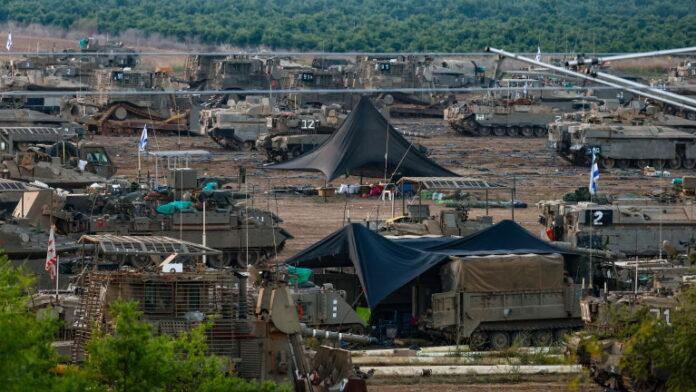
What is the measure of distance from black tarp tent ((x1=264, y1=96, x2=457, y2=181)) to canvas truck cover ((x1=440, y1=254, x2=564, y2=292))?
14.0 meters

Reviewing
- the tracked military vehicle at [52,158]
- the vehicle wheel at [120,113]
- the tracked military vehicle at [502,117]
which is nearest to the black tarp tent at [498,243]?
the tracked military vehicle at [52,158]

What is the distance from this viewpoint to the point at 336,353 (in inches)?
945

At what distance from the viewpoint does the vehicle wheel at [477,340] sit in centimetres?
2975

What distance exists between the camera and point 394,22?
119688 millimetres

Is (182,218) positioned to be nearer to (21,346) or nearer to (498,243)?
(498,243)

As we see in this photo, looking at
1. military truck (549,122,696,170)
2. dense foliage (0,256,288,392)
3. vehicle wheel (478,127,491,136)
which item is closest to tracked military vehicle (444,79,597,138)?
Result: vehicle wheel (478,127,491,136)

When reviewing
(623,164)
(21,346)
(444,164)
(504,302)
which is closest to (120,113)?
(444,164)

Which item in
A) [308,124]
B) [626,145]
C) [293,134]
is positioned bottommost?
[626,145]

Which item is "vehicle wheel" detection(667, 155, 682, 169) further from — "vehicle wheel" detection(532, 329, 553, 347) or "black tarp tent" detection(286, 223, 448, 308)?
"vehicle wheel" detection(532, 329, 553, 347)

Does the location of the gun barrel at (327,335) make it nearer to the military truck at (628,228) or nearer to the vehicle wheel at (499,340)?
the vehicle wheel at (499,340)

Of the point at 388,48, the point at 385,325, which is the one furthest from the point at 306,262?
the point at 388,48

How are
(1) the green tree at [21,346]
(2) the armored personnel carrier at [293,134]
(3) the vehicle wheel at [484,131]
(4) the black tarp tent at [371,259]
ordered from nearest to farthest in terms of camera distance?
(1) the green tree at [21,346] < (4) the black tarp tent at [371,259] < (2) the armored personnel carrier at [293,134] < (3) the vehicle wheel at [484,131]

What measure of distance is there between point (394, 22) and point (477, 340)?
90.6 meters

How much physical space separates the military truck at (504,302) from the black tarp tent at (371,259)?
50 cm
